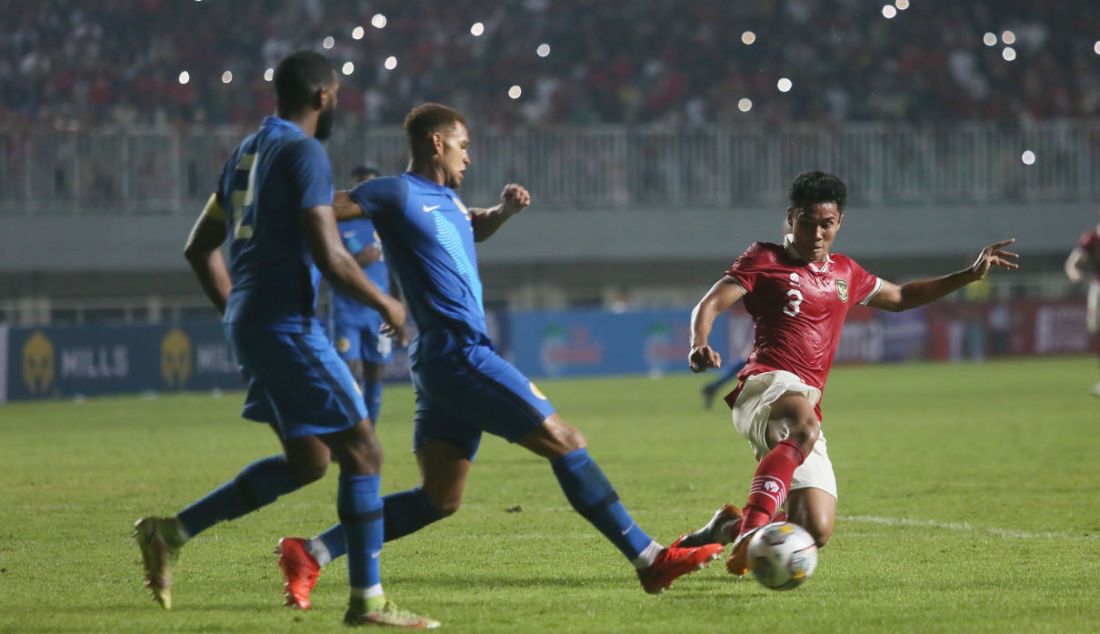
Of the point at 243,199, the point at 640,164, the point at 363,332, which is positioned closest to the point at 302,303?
the point at 243,199

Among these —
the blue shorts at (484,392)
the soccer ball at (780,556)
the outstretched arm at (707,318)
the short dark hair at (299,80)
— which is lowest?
the soccer ball at (780,556)

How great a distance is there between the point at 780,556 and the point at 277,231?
222 cm

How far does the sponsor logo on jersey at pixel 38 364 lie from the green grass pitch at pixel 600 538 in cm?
512

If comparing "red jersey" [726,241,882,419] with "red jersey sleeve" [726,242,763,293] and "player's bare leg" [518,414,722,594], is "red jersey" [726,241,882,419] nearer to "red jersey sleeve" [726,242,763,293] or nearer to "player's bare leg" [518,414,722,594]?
"red jersey sleeve" [726,242,763,293]

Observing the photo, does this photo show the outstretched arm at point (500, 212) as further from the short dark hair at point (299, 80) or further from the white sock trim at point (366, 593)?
the white sock trim at point (366, 593)

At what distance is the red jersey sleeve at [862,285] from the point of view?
286 inches

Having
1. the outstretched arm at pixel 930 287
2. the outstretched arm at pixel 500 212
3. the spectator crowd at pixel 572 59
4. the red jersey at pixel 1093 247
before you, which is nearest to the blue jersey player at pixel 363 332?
the outstretched arm at pixel 500 212

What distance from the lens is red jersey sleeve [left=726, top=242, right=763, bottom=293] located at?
692cm

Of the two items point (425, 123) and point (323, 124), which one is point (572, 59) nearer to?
point (425, 123)

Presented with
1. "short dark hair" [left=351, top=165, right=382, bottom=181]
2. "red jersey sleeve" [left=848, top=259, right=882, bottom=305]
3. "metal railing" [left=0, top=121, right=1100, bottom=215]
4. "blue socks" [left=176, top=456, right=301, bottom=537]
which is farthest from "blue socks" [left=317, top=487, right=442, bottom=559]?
"metal railing" [left=0, top=121, right=1100, bottom=215]

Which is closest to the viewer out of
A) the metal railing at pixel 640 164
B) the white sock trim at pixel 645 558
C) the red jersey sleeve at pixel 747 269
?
the white sock trim at pixel 645 558

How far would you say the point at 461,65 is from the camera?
1237 inches

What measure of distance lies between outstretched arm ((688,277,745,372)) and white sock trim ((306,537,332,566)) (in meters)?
1.57

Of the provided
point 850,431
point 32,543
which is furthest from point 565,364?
point 32,543
